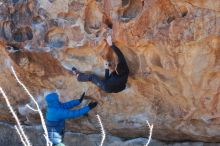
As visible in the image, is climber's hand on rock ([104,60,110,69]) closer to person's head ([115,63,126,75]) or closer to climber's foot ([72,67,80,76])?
person's head ([115,63,126,75])

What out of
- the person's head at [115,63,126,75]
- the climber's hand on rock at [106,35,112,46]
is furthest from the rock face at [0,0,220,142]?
the person's head at [115,63,126,75]

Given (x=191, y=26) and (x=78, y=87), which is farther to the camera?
(x=78, y=87)

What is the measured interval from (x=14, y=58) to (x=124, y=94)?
139 cm

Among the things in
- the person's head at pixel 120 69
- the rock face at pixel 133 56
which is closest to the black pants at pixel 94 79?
the rock face at pixel 133 56

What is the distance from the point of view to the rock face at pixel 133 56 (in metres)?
4.43

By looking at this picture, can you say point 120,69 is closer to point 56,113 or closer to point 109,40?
point 109,40

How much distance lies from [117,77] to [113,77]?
45 millimetres

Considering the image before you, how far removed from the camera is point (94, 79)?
16.7 ft

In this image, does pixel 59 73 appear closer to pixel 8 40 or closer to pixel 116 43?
pixel 8 40

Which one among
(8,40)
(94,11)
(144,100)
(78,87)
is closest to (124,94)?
(144,100)

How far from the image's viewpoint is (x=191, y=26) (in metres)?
4.32

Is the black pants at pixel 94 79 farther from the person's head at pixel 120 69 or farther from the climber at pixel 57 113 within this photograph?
the climber at pixel 57 113

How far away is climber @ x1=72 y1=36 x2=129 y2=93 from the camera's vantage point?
4723 mm

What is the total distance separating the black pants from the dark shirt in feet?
0.18
